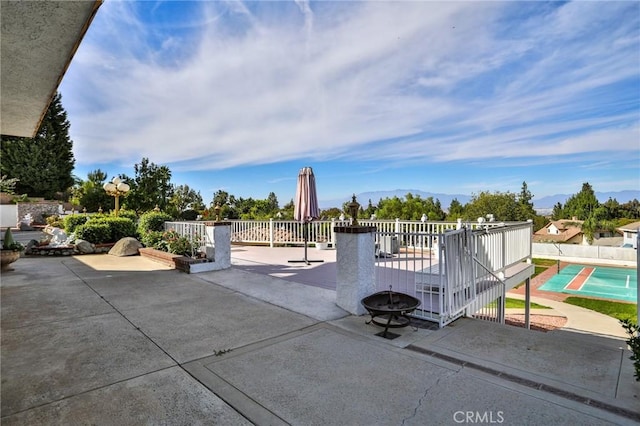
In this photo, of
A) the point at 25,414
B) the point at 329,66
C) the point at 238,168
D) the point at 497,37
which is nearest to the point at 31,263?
the point at 25,414

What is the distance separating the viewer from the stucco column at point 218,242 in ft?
25.5

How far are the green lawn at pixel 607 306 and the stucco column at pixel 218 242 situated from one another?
15.3 m

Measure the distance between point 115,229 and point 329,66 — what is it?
10.2 m

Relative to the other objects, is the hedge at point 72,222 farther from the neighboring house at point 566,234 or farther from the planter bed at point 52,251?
the neighboring house at point 566,234

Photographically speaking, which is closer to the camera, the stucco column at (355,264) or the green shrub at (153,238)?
the stucco column at (355,264)

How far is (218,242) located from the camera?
7836 millimetres

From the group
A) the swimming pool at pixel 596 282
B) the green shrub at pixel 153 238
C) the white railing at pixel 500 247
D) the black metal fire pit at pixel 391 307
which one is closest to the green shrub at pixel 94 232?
the green shrub at pixel 153 238

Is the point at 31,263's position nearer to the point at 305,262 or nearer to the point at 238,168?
the point at 305,262

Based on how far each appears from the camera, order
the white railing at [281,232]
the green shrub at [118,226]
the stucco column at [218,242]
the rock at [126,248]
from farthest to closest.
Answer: the green shrub at [118,226] < the white railing at [281,232] < the rock at [126,248] < the stucco column at [218,242]

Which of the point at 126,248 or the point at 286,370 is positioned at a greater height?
the point at 126,248

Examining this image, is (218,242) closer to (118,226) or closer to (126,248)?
(126,248)

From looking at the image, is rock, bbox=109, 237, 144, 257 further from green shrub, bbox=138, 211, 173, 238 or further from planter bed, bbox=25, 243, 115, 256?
planter bed, bbox=25, 243, 115, 256

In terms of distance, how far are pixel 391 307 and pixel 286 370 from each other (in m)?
1.61

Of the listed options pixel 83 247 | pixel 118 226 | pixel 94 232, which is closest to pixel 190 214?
pixel 118 226
